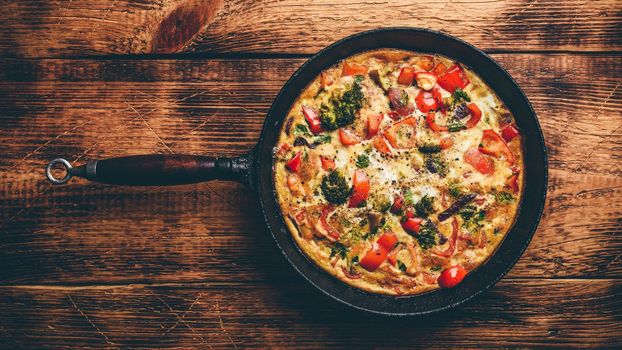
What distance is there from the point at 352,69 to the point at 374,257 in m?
1.19

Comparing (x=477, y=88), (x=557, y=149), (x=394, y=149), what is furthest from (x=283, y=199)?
(x=557, y=149)

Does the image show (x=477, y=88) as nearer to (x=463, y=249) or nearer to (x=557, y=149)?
(x=557, y=149)

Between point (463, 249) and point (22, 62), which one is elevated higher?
point (22, 62)

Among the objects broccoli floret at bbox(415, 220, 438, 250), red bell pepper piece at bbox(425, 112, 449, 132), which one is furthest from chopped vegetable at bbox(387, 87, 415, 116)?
broccoli floret at bbox(415, 220, 438, 250)

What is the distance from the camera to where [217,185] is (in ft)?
11.1

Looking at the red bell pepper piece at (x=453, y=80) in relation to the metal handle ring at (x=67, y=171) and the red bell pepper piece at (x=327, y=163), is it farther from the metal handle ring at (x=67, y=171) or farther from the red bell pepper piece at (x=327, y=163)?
the metal handle ring at (x=67, y=171)

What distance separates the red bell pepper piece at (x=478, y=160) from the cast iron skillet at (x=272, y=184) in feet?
0.93

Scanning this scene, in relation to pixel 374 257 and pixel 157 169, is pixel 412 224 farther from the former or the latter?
pixel 157 169

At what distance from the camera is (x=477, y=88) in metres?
3.14

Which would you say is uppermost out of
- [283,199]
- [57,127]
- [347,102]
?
[347,102]

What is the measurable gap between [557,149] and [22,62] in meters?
3.78

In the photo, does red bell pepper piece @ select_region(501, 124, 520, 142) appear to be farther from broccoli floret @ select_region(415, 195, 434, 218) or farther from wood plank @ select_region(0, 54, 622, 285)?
broccoli floret @ select_region(415, 195, 434, 218)

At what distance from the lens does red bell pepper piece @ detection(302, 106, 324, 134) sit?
10.1ft

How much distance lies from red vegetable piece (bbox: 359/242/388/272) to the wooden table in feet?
1.66
